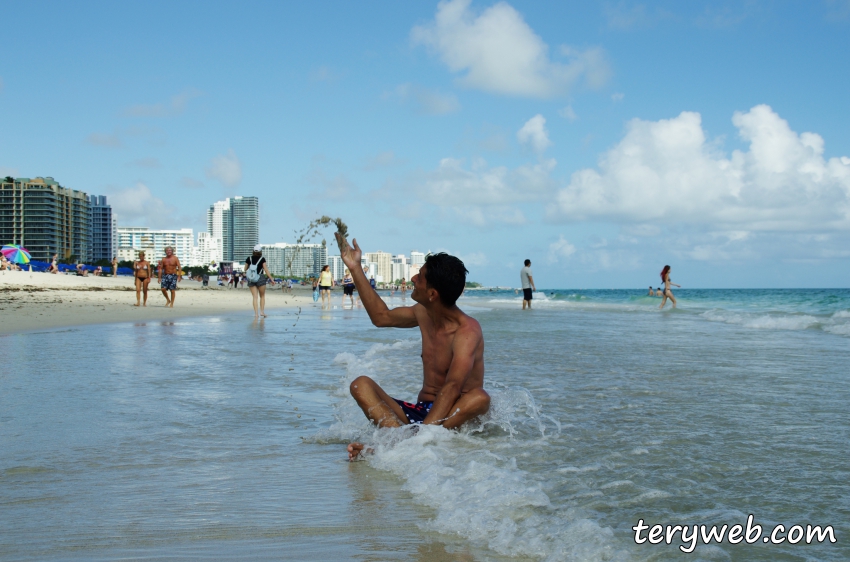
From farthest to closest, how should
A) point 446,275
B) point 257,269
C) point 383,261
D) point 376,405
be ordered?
point 383,261 → point 257,269 → point 376,405 → point 446,275

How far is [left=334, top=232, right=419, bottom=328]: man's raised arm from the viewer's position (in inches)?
162

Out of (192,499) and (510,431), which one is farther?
(510,431)

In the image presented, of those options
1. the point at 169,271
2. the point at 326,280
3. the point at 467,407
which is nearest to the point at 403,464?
the point at 467,407

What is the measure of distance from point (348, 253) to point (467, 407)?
49.1 inches

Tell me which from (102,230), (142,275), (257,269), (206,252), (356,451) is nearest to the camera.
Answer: (356,451)

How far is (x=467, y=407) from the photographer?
411 centimetres

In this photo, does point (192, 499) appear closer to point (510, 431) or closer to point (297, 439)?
point (297, 439)

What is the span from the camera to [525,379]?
22.3ft

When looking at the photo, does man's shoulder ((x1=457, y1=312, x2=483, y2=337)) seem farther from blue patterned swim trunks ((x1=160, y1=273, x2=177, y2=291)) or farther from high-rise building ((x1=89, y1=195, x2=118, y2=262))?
high-rise building ((x1=89, y1=195, x2=118, y2=262))

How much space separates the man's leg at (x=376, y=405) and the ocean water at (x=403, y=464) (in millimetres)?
118

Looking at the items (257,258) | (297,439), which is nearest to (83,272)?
(257,258)

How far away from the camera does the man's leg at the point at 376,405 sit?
13.3ft

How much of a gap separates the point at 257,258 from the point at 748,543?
45.7 feet

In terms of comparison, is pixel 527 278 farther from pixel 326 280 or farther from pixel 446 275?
pixel 446 275
